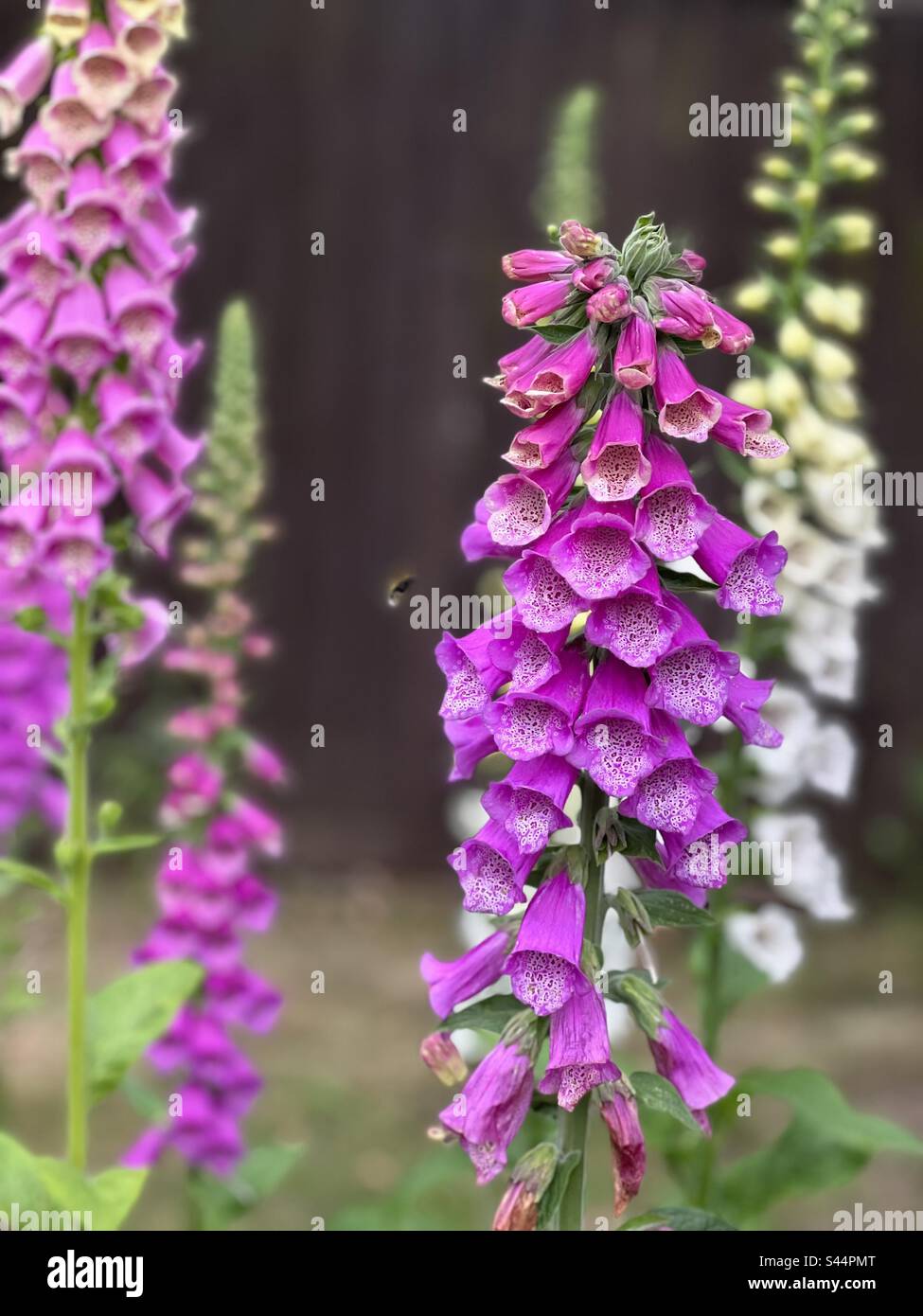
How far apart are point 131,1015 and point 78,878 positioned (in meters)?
0.20

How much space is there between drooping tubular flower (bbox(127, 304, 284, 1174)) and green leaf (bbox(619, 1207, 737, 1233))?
3.79 ft

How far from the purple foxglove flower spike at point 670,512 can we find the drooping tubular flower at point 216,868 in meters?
1.19

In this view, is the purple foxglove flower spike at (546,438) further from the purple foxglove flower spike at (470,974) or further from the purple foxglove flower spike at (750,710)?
the purple foxglove flower spike at (470,974)

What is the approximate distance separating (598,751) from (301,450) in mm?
4816

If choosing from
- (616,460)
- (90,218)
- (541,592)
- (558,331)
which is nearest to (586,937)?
(541,592)

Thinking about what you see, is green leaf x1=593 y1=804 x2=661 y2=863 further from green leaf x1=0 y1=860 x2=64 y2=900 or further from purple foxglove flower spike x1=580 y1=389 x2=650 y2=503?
green leaf x1=0 y1=860 x2=64 y2=900

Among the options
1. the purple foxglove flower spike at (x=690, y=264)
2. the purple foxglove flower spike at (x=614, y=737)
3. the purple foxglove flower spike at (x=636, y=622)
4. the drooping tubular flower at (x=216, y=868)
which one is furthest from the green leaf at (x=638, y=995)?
the drooping tubular flower at (x=216, y=868)

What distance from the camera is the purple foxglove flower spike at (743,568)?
134 cm

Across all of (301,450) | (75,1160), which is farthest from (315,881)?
(75,1160)

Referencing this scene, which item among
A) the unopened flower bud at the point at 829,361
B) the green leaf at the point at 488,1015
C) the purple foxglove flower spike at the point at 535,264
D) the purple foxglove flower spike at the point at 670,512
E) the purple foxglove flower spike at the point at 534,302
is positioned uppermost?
the unopened flower bud at the point at 829,361
